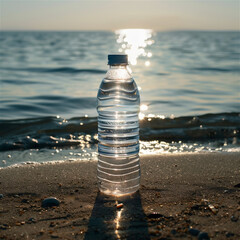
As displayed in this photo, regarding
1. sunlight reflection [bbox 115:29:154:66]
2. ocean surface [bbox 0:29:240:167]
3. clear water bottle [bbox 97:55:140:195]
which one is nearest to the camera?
clear water bottle [bbox 97:55:140:195]

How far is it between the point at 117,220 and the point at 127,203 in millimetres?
343

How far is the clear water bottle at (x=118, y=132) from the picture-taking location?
3.44 metres

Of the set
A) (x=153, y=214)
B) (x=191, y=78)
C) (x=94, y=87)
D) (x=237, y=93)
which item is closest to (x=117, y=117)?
(x=153, y=214)

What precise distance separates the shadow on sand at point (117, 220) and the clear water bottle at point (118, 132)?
33cm

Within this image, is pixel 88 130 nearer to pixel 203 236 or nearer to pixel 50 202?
pixel 50 202

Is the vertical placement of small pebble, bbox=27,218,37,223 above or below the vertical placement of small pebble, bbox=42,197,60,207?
above

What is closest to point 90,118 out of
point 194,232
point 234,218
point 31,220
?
point 31,220

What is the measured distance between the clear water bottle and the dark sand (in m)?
0.14

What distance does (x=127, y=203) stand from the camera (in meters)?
2.90

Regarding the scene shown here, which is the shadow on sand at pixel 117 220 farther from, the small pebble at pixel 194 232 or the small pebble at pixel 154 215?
the small pebble at pixel 194 232

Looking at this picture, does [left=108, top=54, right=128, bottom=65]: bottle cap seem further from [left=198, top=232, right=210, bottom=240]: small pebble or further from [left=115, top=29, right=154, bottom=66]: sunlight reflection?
[left=115, top=29, right=154, bottom=66]: sunlight reflection

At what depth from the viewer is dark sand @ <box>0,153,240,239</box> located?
242 cm

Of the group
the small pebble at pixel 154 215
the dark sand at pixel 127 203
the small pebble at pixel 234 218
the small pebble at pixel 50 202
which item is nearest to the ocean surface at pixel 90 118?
the dark sand at pixel 127 203

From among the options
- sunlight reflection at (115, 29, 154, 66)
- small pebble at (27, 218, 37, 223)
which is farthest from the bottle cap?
sunlight reflection at (115, 29, 154, 66)
